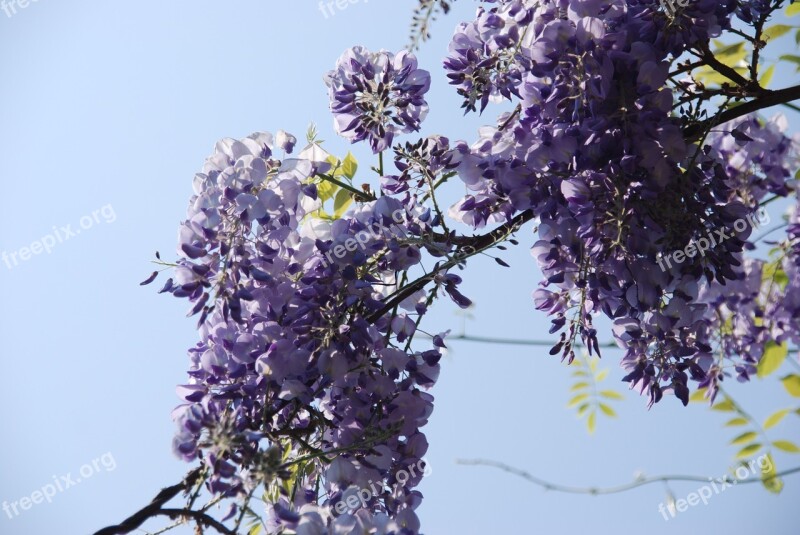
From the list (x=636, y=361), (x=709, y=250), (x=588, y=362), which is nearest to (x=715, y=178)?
(x=709, y=250)

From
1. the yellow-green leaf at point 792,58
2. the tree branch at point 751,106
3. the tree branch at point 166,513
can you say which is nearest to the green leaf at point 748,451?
the yellow-green leaf at point 792,58

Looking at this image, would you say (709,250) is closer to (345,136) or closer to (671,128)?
(671,128)

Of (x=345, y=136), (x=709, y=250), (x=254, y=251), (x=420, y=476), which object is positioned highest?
(x=345, y=136)

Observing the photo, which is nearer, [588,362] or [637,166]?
[637,166]

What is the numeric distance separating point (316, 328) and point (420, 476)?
0.33 m

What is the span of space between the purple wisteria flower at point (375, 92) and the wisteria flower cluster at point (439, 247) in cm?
4

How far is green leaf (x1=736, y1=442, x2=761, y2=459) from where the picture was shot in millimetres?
2762

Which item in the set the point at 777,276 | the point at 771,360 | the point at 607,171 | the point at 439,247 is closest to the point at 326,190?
the point at 439,247

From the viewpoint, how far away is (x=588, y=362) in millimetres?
3289

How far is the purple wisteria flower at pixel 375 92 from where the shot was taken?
62.3 inches

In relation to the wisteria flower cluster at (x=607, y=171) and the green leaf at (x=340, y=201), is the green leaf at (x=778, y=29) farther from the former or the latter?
the green leaf at (x=340, y=201)

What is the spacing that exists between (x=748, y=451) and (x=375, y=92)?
6.54 ft

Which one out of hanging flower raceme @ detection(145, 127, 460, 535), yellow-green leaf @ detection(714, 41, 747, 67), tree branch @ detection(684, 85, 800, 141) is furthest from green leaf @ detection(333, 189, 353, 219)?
yellow-green leaf @ detection(714, 41, 747, 67)

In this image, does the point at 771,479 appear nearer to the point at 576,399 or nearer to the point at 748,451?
the point at 748,451
